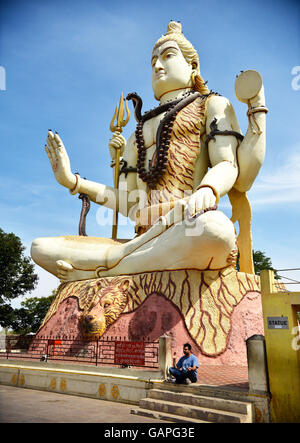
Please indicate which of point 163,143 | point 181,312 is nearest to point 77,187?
point 163,143

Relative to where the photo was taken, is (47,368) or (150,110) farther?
(150,110)

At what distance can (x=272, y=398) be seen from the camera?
4.36 meters

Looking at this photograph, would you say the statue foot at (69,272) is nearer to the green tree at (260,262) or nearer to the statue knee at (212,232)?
the statue knee at (212,232)

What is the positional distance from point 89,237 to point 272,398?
671cm

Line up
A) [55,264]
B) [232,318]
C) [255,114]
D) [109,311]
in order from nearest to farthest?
[232,318], [109,311], [255,114], [55,264]

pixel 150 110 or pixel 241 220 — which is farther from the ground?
pixel 150 110

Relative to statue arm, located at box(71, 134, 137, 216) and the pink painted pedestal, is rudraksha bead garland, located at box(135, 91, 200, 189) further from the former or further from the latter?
the pink painted pedestal

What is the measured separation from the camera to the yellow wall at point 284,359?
423cm

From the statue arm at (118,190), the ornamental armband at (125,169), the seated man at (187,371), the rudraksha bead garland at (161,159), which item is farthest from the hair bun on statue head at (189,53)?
the seated man at (187,371)

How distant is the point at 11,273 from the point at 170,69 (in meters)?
16.8

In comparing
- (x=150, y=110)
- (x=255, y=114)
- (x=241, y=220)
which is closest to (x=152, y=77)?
(x=150, y=110)

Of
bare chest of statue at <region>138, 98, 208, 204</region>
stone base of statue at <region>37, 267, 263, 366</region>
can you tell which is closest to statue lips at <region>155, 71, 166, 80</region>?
bare chest of statue at <region>138, 98, 208, 204</region>
